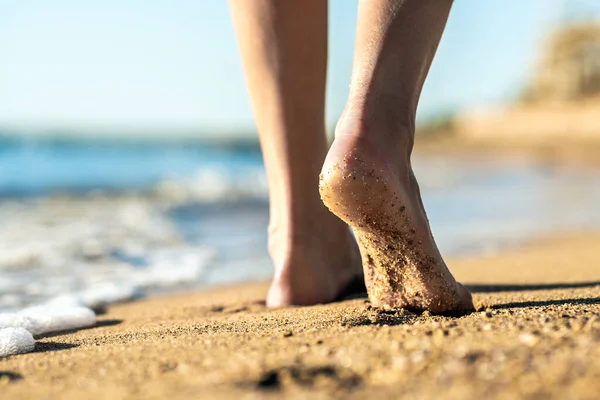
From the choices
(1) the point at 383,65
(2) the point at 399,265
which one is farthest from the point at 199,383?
(1) the point at 383,65

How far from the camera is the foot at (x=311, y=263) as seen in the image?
1.59 metres

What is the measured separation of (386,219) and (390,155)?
0.12 meters

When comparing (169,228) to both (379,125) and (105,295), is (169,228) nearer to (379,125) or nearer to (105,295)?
(105,295)

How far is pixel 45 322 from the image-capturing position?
4.81 feet

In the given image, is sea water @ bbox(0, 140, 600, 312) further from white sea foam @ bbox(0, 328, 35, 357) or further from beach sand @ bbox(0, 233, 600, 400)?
beach sand @ bbox(0, 233, 600, 400)

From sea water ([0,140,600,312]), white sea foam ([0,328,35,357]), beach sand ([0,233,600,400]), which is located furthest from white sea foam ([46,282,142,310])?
white sea foam ([0,328,35,357])

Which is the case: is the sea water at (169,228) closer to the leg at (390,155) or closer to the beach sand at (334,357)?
the beach sand at (334,357)

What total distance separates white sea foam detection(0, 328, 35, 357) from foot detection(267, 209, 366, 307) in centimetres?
61

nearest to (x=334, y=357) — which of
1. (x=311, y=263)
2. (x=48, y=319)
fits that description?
(x=311, y=263)

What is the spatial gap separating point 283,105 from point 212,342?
0.72 meters

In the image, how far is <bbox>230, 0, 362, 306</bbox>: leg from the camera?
1540 millimetres

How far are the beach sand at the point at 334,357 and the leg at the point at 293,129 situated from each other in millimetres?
189

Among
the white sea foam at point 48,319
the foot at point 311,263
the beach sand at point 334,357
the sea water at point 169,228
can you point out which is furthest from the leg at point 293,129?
the sea water at point 169,228

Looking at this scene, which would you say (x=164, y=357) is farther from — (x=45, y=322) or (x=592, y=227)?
(x=592, y=227)
